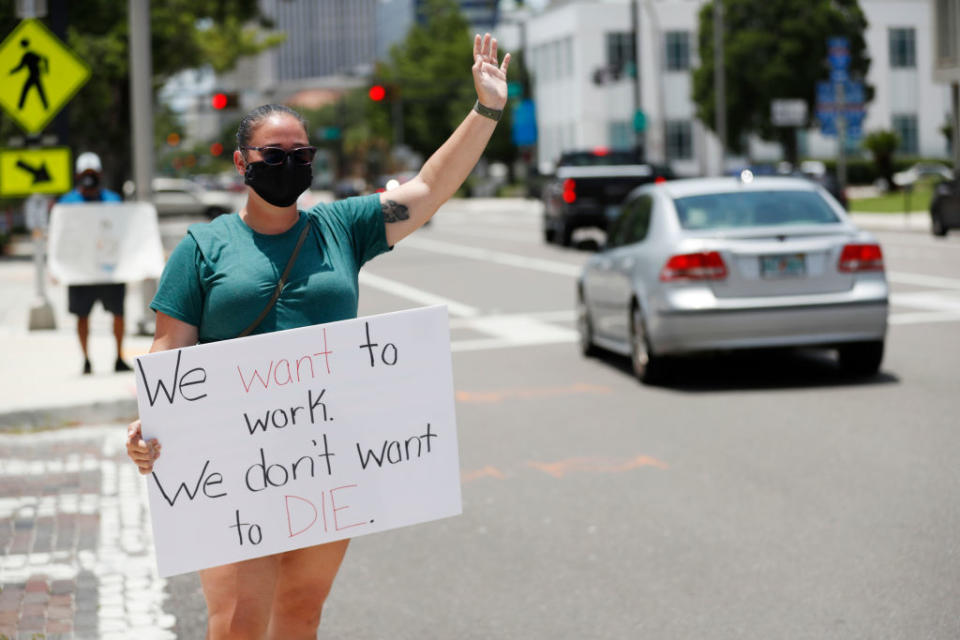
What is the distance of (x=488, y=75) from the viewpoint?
14.1ft

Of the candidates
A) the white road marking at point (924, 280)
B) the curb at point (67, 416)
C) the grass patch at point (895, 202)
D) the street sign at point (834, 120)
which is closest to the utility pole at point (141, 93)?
the curb at point (67, 416)

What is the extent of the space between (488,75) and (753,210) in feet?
26.3

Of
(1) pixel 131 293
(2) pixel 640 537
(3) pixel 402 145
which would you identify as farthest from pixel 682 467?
(3) pixel 402 145

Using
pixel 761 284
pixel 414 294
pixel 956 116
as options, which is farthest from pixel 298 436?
pixel 956 116

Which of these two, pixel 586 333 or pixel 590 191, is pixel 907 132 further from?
pixel 586 333

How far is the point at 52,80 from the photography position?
13492mm

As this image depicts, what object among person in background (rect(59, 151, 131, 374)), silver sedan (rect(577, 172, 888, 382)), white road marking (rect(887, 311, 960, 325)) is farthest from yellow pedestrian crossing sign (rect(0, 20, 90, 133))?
white road marking (rect(887, 311, 960, 325))

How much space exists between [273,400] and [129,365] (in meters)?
9.93

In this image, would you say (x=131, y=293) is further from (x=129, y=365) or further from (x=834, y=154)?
(x=834, y=154)

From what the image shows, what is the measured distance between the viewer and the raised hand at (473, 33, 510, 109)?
427cm

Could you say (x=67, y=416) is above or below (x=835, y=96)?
below

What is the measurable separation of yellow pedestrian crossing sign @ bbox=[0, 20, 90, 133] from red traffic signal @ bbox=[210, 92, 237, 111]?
17765mm

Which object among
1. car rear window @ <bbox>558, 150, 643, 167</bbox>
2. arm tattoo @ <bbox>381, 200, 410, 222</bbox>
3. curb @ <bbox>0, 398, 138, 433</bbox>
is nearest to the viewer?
arm tattoo @ <bbox>381, 200, 410, 222</bbox>

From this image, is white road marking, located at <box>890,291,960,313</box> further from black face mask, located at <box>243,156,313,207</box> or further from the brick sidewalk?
black face mask, located at <box>243,156,313,207</box>
